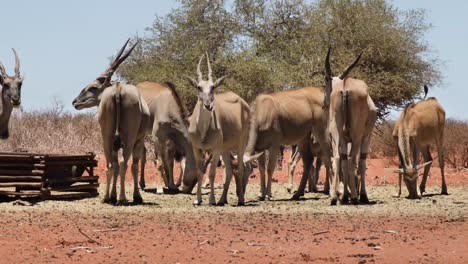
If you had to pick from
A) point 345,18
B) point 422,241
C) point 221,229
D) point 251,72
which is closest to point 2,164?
point 221,229

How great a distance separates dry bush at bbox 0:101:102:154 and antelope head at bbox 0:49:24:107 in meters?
10.2

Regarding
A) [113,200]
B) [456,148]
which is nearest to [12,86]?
[113,200]

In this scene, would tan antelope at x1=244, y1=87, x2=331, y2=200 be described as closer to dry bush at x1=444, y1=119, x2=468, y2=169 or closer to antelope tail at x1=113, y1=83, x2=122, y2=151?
antelope tail at x1=113, y1=83, x2=122, y2=151

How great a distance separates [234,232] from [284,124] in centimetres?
619

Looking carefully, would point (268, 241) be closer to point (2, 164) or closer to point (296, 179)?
point (2, 164)

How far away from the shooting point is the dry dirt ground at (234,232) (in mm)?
10117

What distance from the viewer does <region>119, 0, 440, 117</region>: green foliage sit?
1196 inches

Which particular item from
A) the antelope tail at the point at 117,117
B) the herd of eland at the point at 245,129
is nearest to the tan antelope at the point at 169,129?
the herd of eland at the point at 245,129

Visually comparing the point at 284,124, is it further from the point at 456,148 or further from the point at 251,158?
the point at 456,148

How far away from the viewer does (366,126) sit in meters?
16.7

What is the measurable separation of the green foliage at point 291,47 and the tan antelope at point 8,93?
1199 cm

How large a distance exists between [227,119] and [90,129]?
1982 centimetres

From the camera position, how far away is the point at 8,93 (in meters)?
18.2

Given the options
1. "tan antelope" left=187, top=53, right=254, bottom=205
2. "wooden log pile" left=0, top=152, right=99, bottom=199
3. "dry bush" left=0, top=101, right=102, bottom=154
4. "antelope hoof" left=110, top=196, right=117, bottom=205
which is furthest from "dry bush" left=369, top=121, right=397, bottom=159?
"antelope hoof" left=110, top=196, right=117, bottom=205
